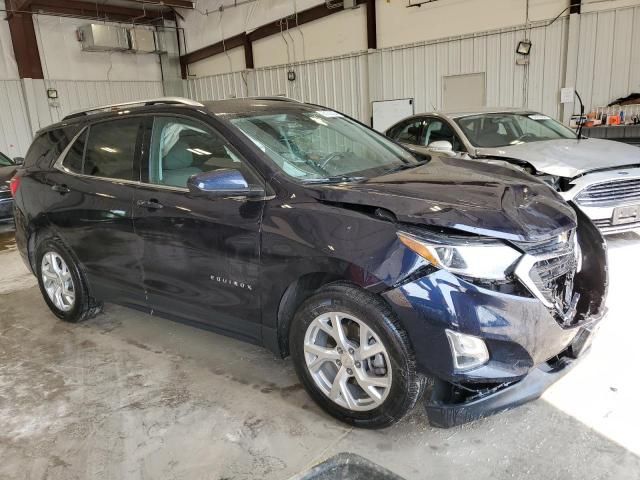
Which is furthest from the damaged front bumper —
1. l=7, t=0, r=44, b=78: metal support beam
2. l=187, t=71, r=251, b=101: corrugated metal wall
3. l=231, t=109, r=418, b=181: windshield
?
l=7, t=0, r=44, b=78: metal support beam

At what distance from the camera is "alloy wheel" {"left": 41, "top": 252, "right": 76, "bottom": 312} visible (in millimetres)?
3805

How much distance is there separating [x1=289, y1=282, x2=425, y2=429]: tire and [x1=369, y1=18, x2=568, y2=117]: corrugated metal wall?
27.6 ft

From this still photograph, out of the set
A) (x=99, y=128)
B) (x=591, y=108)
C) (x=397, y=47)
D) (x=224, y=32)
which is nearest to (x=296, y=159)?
(x=99, y=128)

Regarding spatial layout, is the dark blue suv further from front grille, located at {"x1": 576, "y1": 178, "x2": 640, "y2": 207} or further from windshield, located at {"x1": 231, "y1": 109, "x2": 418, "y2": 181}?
front grille, located at {"x1": 576, "y1": 178, "x2": 640, "y2": 207}

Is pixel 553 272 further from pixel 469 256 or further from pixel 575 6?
pixel 575 6

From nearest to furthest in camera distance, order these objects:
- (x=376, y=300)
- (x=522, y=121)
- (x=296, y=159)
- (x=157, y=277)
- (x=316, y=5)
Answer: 1. (x=376, y=300)
2. (x=296, y=159)
3. (x=157, y=277)
4. (x=522, y=121)
5. (x=316, y=5)

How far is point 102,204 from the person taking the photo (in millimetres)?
3311

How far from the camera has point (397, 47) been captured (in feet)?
35.3

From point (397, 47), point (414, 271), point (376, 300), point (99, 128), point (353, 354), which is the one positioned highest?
point (397, 47)

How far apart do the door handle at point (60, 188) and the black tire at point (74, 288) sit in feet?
1.22

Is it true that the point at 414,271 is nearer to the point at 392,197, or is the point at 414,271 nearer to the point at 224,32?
the point at 392,197

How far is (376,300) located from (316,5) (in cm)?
1124

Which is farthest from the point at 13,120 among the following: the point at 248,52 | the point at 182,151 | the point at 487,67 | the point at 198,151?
the point at 198,151

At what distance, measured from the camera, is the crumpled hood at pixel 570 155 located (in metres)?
4.90
